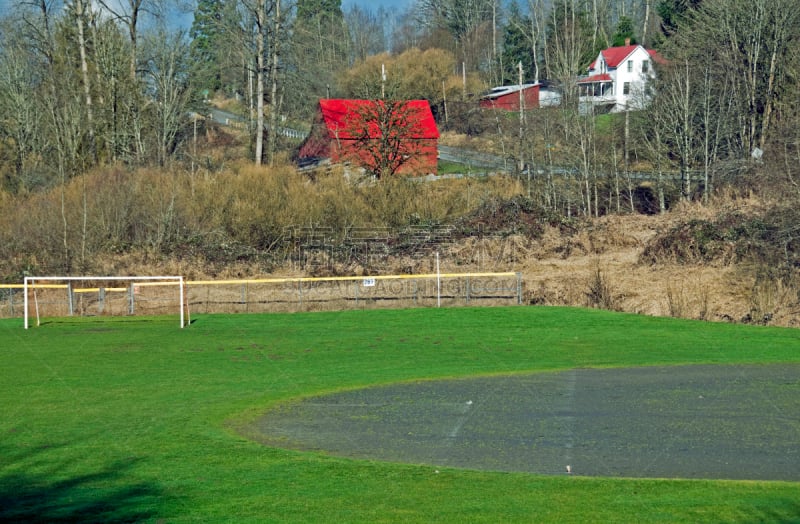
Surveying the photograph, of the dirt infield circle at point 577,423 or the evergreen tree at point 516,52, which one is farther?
the evergreen tree at point 516,52

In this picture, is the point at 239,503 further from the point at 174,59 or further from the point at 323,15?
the point at 323,15

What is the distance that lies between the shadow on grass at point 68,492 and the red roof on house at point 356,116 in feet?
134

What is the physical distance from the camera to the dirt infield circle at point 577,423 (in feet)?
42.3

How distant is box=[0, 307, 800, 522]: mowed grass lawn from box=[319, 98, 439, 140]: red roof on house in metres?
22.7

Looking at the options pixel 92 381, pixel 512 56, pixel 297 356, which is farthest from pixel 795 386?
pixel 512 56

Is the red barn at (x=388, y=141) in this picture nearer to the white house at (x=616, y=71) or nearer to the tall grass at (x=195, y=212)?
the tall grass at (x=195, y=212)

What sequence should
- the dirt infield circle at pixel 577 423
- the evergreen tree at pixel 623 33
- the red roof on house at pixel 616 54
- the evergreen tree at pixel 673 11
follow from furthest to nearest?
the evergreen tree at pixel 623 33, the red roof on house at pixel 616 54, the evergreen tree at pixel 673 11, the dirt infield circle at pixel 577 423

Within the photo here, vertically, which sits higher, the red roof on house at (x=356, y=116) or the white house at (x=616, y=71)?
the white house at (x=616, y=71)

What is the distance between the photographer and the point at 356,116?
5612 cm

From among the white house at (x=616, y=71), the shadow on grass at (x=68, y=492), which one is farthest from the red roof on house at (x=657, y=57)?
the shadow on grass at (x=68, y=492)

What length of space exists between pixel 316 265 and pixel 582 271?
11330 millimetres

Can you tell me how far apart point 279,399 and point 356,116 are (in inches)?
1555

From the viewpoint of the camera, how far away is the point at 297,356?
77.9 feet

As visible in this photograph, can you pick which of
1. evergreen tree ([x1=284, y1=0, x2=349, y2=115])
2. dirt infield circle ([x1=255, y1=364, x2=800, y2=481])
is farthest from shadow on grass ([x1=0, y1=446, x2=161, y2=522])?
evergreen tree ([x1=284, y1=0, x2=349, y2=115])
